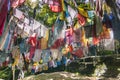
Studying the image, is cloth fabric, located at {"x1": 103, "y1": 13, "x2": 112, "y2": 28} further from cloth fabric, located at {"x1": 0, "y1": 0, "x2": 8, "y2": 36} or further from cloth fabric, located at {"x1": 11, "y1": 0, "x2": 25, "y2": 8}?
cloth fabric, located at {"x1": 0, "y1": 0, "x2": 8, "y2": 36}

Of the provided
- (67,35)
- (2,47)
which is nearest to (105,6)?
(67,35)

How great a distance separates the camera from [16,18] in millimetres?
6125

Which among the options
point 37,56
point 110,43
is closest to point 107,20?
point 110,43

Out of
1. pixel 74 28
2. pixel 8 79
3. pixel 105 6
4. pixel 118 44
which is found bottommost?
pixel 8 79

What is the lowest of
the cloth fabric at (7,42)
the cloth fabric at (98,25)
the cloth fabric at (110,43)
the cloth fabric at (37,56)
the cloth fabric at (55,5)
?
the cloth fabric at (37,56)

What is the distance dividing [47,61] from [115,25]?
5.23ft

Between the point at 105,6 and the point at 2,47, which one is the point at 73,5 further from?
the point at 2,47

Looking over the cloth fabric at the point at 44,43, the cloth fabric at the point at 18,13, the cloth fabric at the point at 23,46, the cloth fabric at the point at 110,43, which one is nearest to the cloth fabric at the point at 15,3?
the cloth fabric at the point at 18,13

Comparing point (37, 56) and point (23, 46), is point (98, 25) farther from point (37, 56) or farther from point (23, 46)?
point (23, 46)

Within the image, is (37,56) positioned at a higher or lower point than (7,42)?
lower

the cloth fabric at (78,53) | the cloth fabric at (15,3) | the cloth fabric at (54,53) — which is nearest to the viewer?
the cloth fabric at (15,3)

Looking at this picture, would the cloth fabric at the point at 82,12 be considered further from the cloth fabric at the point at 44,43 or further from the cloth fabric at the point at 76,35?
the cloth fabric at the point at 44,43

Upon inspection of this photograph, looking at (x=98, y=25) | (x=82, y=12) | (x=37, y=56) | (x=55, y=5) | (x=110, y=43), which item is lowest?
(x=37, y=56)

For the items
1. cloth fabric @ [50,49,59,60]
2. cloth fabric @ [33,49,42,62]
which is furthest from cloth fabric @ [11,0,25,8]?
cloth fabric @ [50,49,59,60]
